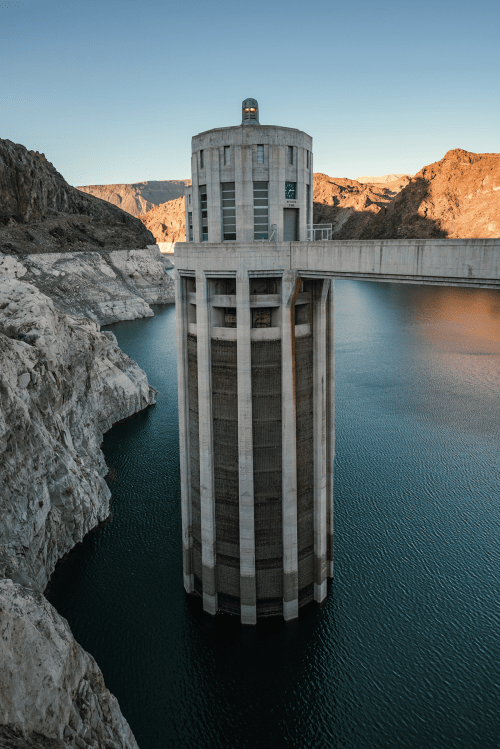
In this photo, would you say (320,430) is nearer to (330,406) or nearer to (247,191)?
(330,406)

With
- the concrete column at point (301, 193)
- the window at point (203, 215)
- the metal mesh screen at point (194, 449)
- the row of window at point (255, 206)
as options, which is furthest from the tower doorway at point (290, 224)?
the metal mesh screen at point (194, 449)

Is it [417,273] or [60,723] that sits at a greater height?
[417,273]

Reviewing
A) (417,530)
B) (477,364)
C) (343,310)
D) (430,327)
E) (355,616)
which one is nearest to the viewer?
(355,616)

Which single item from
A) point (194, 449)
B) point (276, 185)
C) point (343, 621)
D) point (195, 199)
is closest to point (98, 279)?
point (195, 199)

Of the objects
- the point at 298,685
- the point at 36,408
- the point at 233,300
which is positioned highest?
the point at 233,300

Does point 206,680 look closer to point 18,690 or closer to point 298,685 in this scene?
point 298,685

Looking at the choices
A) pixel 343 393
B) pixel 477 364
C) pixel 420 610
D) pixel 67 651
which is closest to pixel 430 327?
pixel 477 364

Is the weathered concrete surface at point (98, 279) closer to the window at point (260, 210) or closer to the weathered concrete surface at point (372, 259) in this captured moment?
the window at point (260, 210)
